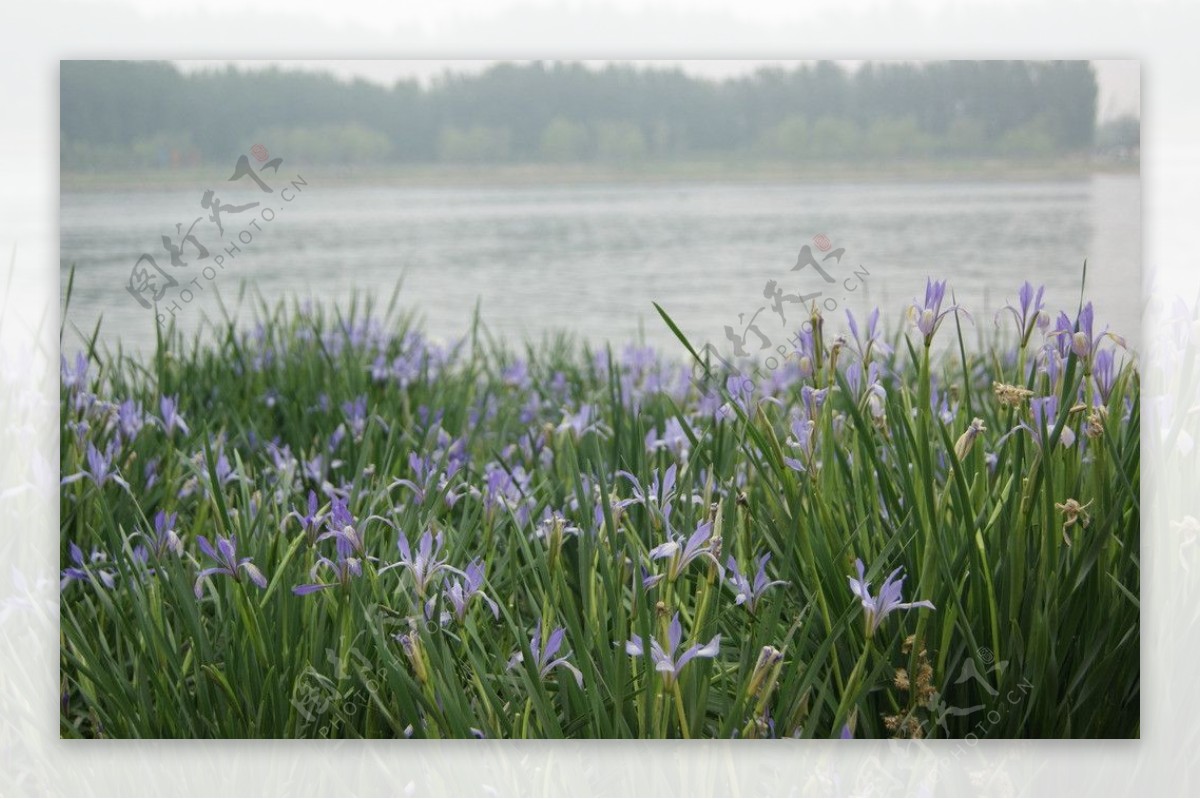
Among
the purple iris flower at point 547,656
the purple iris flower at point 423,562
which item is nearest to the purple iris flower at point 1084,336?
the purple iris flower at point 547,656

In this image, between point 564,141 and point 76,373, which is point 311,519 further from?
point 564,141

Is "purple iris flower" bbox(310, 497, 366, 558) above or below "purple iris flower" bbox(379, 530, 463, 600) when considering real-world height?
above

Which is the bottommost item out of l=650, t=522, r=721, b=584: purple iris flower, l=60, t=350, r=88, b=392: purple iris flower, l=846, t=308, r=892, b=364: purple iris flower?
l=650, t=522, r=721, b=584: purple iris flower

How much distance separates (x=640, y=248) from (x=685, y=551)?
702 mm

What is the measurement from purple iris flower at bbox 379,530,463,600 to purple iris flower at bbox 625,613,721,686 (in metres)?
0.38

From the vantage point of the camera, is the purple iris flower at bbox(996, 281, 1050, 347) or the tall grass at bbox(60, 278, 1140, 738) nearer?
the tall grass at bbox(60, 278, 1140, 738)

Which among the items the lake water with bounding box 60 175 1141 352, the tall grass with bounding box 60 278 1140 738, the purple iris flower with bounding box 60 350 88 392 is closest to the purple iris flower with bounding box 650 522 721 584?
the tall grass with bounding box 60 278 1140 738

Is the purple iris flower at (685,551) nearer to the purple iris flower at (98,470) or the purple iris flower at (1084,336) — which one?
the purple iris flower at (1084,336)

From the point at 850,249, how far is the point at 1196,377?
0.79 metres

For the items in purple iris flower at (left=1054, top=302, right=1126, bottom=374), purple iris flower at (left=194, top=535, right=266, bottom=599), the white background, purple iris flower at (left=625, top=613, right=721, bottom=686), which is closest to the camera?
purple iris flower at (left=625, top=613, right=721, bottom=686)

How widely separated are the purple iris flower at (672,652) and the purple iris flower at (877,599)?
282 millimetres

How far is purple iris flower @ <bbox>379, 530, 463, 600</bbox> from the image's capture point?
2352mm

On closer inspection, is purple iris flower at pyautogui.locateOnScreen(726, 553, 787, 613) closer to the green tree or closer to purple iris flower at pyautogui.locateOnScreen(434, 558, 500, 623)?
purple iris flower at pyautogui.locateOnScreen(434, 558, 500, 623)

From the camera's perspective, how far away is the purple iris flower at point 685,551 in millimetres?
2254
